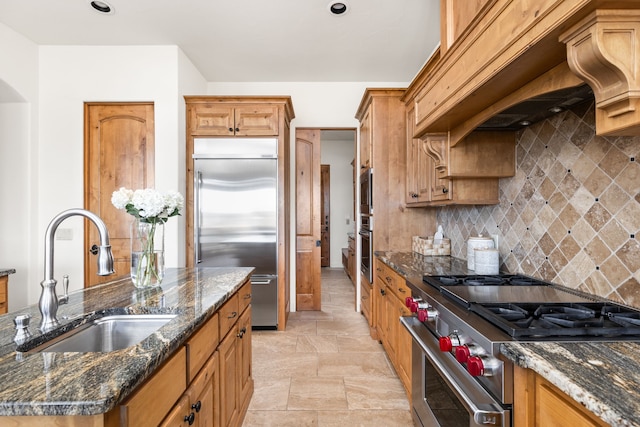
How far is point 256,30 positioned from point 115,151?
185 cm

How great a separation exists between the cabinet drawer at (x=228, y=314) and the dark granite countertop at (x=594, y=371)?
1.16 m

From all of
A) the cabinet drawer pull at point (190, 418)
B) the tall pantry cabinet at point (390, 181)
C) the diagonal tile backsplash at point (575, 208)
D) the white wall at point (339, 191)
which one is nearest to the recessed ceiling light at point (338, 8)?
the tall pantry cabinet at point (390, 181)

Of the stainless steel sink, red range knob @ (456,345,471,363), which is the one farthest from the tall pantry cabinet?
the stainless steel sink

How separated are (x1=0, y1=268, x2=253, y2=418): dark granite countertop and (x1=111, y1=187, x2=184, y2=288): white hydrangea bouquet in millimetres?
198

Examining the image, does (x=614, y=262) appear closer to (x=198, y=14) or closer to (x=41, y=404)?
(x=41, y=404)

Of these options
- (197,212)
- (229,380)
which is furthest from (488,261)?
(197,212)

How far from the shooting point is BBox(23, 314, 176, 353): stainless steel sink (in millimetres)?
1222

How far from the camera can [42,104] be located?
3.20m

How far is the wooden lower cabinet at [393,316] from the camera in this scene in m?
2.10

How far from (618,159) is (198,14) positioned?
299 cm

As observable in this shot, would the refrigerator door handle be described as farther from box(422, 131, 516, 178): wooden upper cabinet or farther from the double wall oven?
box(422, 131, 516, 178): wooden upper cabinet

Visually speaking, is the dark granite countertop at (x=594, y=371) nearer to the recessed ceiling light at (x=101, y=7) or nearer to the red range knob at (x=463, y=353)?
the red range knob at (x=463, y=353)

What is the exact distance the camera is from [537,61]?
1.07m

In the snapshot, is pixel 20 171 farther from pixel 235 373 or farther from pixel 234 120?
pixel 235 373
